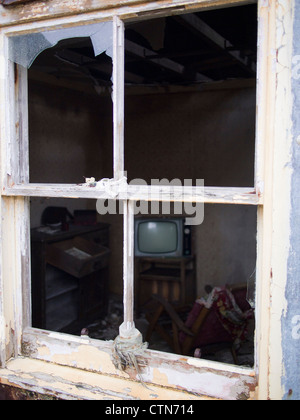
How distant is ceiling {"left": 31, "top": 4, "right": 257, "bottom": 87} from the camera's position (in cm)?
245

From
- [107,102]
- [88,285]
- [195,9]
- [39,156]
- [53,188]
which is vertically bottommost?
[88,285]

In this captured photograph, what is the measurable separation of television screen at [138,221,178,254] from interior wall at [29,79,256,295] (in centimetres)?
48

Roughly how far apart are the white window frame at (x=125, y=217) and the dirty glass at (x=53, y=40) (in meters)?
0.02

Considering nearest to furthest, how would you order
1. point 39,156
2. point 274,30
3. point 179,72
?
point 274,30 → point 179,72 → point 39,156

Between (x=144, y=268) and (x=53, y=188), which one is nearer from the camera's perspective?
(x=53, y=188)

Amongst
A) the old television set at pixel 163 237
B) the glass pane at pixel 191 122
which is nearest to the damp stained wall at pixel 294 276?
the glass pane at pixel 191 122

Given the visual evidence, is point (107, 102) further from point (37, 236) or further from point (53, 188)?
point (53, 188)

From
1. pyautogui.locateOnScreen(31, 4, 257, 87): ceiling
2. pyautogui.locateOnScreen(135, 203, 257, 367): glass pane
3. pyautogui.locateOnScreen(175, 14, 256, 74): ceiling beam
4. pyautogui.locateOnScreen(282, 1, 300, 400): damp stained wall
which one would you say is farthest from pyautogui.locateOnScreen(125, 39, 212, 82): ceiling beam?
pyautogui.locateOnScreen(282, 1, 300, 400): damp stained wall

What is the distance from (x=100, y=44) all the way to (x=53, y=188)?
52 centimetres

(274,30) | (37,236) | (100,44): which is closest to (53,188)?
(100,44)

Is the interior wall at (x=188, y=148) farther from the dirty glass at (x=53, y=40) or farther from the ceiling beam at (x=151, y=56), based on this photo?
the dirty glass at (x=53, y=40)

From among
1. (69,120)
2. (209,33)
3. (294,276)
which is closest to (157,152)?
(69,120)

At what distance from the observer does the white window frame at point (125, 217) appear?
1.06 metres

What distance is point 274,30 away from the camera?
102 centimetres
